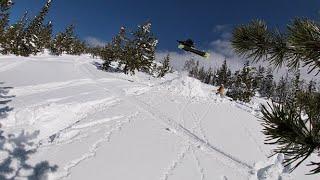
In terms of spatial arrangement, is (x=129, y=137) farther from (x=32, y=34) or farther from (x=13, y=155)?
(x=32, y=34)

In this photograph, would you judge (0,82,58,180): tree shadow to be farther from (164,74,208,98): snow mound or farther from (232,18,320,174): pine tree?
(164,74,208,98): snow mound

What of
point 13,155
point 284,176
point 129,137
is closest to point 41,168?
point 13,155

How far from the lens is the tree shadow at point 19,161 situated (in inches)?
357

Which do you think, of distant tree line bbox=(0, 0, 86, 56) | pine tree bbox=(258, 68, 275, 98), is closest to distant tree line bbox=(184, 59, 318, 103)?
pine tree bbox=(258, 68, 275, 98)

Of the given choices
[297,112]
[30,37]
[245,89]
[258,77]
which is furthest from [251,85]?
[297,112]

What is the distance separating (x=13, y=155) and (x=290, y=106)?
29.2 feet

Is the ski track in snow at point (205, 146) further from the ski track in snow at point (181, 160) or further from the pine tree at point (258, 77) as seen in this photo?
the pine tree at point (258, 77)

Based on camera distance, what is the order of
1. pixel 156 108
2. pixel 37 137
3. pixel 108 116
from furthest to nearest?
pixel 156 108 < pixel 108 116 < pixel 37 137

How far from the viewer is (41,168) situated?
9711 mm

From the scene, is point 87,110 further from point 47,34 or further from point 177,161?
point 47,34

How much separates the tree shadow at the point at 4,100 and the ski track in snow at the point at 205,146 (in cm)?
760

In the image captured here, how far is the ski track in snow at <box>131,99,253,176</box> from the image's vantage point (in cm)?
1430

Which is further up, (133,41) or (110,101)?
(133,41)

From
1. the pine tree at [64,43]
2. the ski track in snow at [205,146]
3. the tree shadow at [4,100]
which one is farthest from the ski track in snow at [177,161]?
the pine tree at [64,43]
